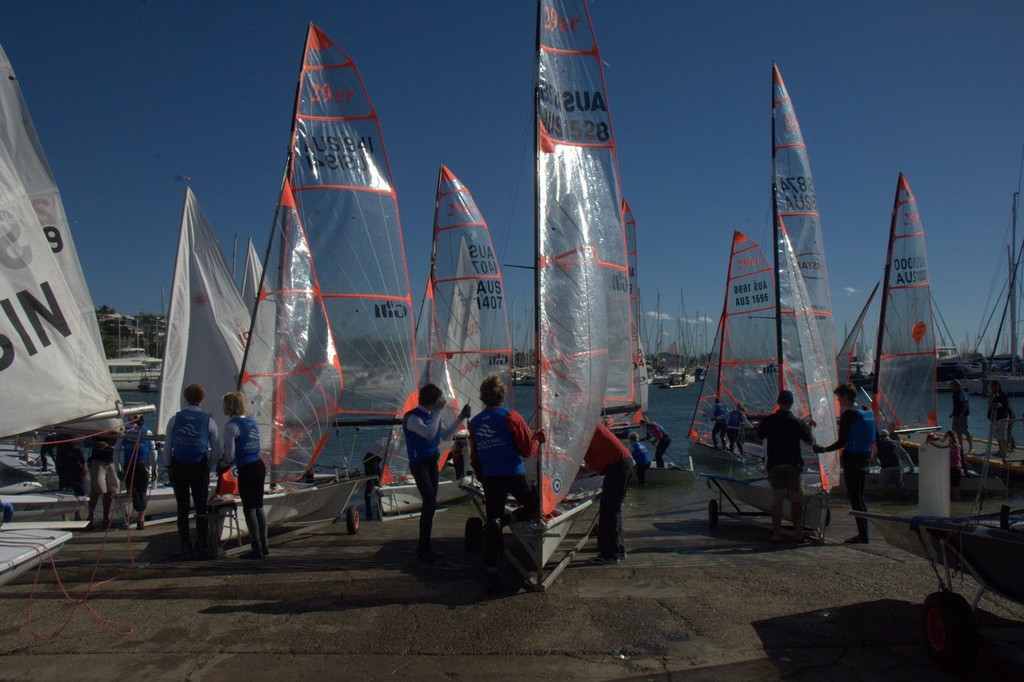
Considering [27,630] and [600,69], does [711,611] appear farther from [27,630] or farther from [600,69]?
[600,69]

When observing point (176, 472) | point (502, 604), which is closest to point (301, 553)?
point (176, 472)

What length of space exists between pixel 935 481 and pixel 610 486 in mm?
2368

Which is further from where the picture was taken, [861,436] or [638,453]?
[638,453]

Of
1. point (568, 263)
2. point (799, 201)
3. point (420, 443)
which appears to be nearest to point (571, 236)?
point (568, 263)

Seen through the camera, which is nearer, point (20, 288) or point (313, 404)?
point (20, 288)

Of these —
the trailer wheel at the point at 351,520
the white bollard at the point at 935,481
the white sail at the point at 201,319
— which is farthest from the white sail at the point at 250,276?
the white bollard at the point at 935,481

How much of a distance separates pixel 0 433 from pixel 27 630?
127cm

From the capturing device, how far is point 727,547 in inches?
274

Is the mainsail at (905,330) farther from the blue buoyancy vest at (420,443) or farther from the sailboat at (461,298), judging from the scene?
the blue buoyancy vest at (420,443)

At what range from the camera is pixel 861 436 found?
7.16 metres

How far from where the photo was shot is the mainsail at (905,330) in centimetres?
1599

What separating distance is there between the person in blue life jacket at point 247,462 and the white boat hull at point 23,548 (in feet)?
6.75

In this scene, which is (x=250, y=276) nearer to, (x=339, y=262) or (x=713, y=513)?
(x=339, y=262)

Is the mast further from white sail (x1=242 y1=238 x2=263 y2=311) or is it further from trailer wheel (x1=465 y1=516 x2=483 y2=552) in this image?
white sail (x1=242 y1=238 x2=263 y2=311)
